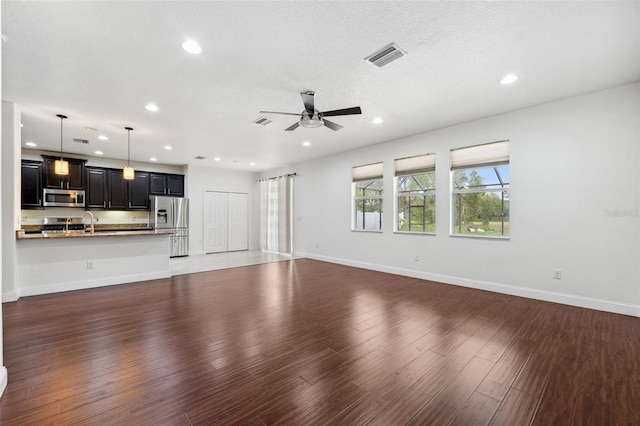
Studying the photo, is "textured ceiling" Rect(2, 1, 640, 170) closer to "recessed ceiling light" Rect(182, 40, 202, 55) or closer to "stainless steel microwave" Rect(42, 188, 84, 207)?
"recessed ceiling light" Rect(182, 40, 202, 55)

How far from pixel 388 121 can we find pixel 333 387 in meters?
4.07

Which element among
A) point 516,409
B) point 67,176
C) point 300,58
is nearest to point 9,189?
point 67,176

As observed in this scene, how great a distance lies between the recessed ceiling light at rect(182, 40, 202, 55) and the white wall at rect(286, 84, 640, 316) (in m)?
4.21

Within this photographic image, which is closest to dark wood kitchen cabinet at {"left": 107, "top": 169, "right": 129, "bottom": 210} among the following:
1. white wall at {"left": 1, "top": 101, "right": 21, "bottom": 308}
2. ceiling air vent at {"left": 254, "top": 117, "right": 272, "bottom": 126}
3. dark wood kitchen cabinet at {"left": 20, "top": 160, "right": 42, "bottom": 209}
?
dark wood kitchen cabinet at {"left": 20, "top": 160, "right": 42, "bottom": 209}

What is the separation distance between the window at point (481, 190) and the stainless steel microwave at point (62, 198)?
8.74 meters

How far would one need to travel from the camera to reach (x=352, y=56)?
9.22 feet

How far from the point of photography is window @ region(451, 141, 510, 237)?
450cm

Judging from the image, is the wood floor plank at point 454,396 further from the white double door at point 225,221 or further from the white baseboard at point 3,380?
the white double door at point 225,221

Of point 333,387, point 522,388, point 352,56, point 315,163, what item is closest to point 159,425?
point 333,387

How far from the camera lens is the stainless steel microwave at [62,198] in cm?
652

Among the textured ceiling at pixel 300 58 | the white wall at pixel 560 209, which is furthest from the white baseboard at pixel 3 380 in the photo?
the white wall at pixel 560 209

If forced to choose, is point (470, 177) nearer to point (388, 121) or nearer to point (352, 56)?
point (388, 121)

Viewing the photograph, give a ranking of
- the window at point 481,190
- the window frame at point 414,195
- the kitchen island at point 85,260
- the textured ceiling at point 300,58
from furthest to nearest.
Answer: the window frame at point 414,195, the window at point 481,190, the kitchen island at point 85,260, the textured ceiling at point 300,58

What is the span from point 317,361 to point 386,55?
9.73 ft
